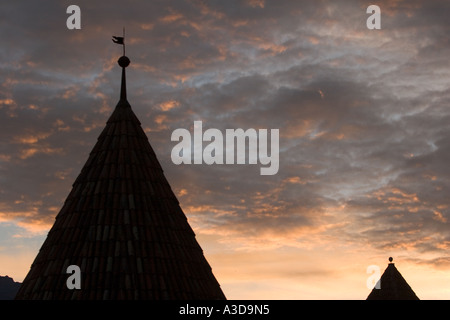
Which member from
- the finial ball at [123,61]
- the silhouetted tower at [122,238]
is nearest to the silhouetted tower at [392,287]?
the silhouetted tower at [122,238]

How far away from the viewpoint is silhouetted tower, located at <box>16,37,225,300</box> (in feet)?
61.1

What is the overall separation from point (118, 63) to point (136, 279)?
734 centimetres

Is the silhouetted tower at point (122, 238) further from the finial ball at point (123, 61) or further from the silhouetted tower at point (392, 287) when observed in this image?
the silhouetted tower at point (392, 287)

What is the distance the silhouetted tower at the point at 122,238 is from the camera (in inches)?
733

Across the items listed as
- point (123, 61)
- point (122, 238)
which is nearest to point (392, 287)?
point (123, 61)

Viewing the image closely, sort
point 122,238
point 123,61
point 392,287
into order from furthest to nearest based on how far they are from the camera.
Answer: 1. point 392,287
2. point 123,61
3. point 122,238

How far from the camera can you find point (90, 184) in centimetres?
2028

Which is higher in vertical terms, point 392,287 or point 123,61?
point 123,61

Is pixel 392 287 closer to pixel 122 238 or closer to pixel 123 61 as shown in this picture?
pixel 123 61

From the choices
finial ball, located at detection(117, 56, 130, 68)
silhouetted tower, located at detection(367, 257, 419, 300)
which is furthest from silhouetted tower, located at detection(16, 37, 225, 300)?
silhouetted tower, located at detection(367, 257, 419, 300)

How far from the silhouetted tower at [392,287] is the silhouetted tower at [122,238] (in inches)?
767

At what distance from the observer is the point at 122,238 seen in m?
19.1

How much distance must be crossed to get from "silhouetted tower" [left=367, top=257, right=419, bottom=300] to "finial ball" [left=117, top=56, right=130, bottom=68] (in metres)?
20.7

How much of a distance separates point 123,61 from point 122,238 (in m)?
6.20
